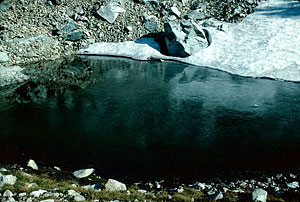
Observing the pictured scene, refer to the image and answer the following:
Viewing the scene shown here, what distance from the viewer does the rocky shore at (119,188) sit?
6.80 metres

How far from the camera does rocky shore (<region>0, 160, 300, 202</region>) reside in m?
6.80

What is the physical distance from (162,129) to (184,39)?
18687mm

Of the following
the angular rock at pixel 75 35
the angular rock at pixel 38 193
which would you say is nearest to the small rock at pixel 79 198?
the angular rock at pixel 38 193

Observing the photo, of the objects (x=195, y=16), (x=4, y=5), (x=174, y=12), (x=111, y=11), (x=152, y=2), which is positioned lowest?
(x=195, y=16)

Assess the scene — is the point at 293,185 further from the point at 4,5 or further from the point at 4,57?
the point at 4,5

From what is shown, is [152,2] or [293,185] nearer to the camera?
[293,185]

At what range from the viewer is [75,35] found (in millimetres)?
34844

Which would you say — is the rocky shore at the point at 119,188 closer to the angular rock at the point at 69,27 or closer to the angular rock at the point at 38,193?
the angular rock at the point at 38,193

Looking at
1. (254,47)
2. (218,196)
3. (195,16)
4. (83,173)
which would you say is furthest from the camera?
(195,16)

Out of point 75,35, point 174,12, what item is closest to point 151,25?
point 174,12

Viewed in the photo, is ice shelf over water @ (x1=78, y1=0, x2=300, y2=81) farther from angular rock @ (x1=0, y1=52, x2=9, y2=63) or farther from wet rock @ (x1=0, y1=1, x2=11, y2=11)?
wet rock @ (x1=0, y1=1, x2=11, y2=11)

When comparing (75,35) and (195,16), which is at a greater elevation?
(195,16)

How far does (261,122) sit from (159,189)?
8.45 metres

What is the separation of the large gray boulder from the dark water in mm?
8897
